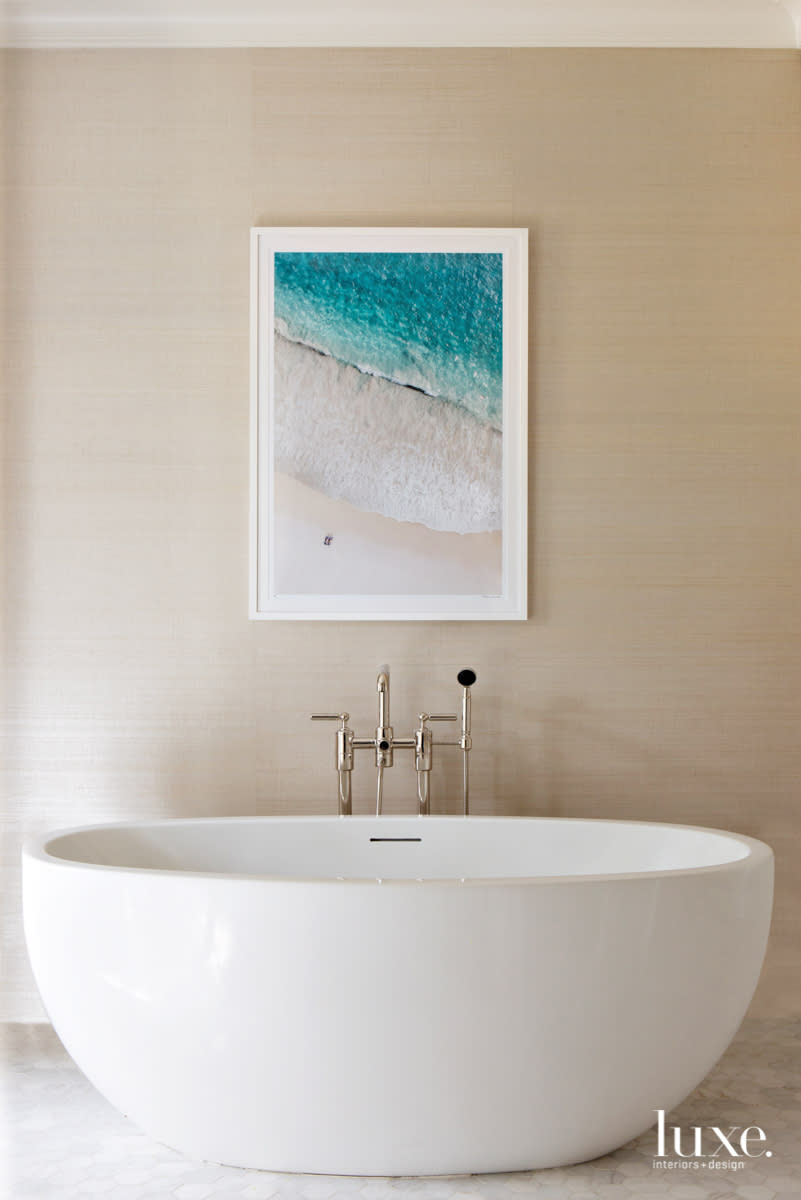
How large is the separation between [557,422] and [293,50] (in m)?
1.18

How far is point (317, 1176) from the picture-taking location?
6.13ft

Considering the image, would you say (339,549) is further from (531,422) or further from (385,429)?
(531,422)

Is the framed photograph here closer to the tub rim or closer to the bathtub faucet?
the bathtub faucet

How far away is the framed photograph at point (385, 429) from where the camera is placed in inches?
106

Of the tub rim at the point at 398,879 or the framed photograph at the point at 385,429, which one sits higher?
the framed photograph at the point at 385,429

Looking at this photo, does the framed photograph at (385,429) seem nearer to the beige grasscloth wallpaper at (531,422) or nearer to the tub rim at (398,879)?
the beige grasscloth wallpaper at (531,422)

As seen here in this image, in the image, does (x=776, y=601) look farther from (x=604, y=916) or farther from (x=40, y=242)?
(x=40, y=242)

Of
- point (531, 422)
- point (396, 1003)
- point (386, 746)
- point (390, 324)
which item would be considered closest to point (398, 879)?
point (396, 1003)

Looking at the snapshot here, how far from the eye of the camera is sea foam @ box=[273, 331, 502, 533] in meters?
2.69

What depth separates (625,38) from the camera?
2.72 metres

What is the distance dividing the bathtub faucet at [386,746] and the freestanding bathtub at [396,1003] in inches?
32.5

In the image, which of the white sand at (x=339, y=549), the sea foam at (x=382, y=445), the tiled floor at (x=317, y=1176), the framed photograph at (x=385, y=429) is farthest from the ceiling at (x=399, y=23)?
the tiled floor at (x=317, y=1176)

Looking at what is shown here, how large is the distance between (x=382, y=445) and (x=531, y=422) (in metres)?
0.39

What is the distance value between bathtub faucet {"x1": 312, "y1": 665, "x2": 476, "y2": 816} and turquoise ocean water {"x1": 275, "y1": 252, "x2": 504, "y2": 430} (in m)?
0.73
